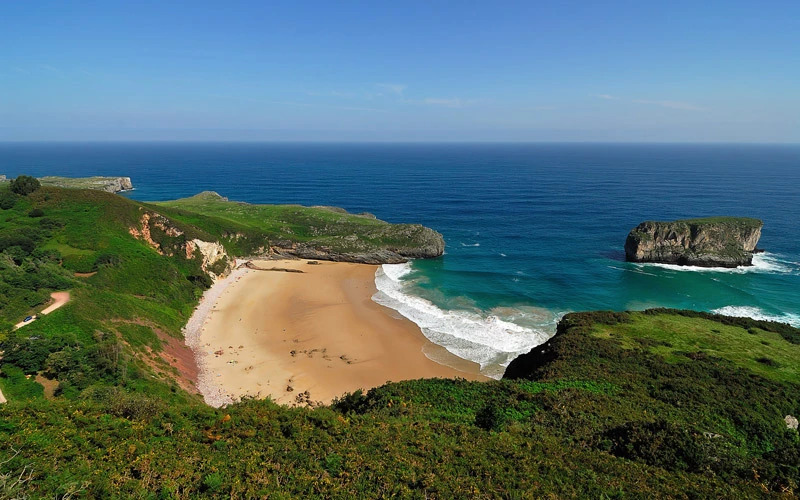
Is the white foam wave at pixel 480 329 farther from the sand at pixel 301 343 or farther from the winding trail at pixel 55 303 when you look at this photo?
the winding trail at pixel 55 303

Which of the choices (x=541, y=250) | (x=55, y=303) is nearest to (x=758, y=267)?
(x=541, y=250)

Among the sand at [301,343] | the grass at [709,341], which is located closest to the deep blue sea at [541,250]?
the sand at [301,343]

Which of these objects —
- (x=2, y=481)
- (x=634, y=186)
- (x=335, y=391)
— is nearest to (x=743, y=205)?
(x=634, y=186)

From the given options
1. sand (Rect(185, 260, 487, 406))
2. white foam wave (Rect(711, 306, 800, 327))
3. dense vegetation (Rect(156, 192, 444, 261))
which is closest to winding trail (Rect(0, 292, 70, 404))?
sand (Rect(185, 260, 487, 406))

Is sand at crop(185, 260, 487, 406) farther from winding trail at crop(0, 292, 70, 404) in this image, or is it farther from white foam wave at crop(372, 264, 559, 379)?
winding trail at crop(0, 292, 70, 404)

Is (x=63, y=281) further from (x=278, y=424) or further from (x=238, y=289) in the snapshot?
(x=278, y=424)
